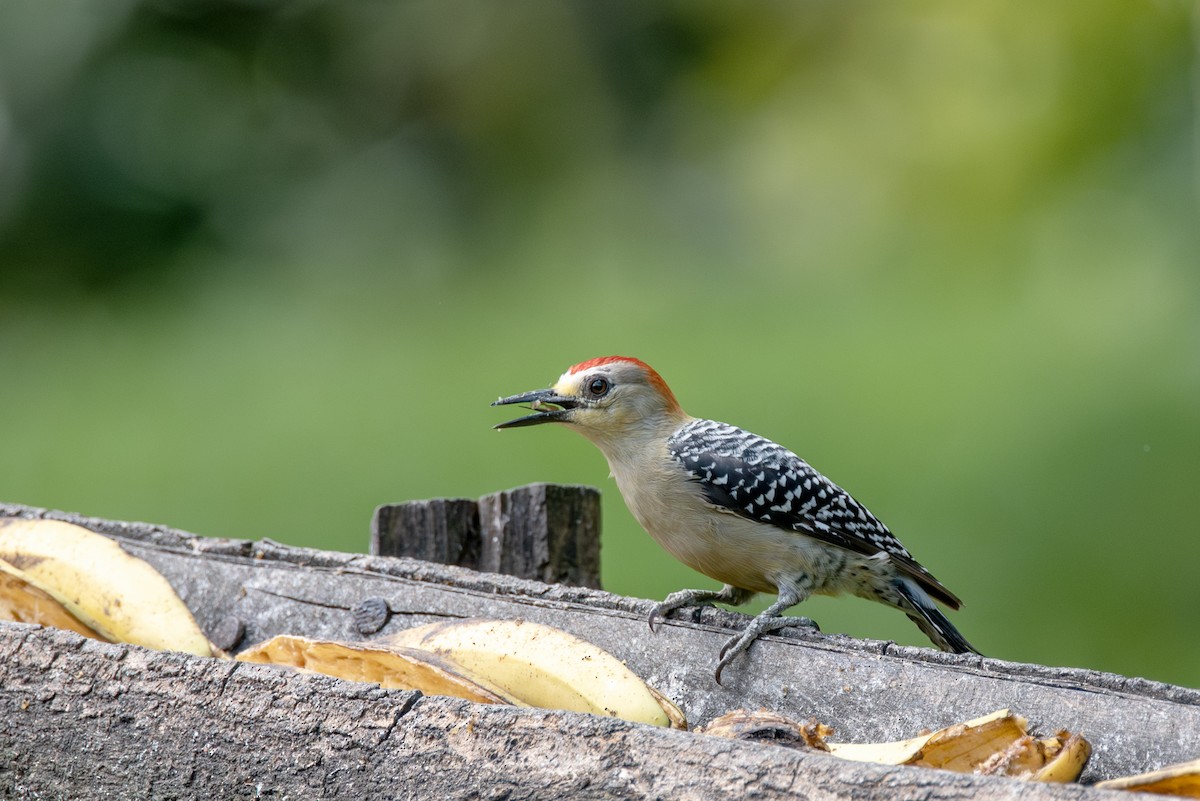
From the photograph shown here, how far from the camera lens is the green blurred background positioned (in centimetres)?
643

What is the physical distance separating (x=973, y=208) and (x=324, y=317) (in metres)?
4.38

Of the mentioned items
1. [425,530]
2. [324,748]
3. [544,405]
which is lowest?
[324,748]

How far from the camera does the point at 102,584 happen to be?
2.88 metres

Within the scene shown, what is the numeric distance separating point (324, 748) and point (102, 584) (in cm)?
127

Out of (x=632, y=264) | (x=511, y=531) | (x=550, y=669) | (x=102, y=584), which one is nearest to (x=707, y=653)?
(x=550, y=669)

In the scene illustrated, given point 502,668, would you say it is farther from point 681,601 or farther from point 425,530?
point 425,530

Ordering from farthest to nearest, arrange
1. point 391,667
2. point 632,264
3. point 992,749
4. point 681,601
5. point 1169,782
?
point 632,264 → point 681,601 → point 391,667 → point 992,749 → point 1169,782

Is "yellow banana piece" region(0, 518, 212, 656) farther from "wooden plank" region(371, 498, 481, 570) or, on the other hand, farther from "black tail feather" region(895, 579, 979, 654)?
"black tail feather" region(895, 579, 979, 654)

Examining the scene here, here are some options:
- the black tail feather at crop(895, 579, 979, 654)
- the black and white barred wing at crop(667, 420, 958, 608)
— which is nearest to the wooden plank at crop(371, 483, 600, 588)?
the black and white barred wing at crop(667, 420, 958, 608)

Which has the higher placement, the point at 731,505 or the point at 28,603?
the point at 731,505

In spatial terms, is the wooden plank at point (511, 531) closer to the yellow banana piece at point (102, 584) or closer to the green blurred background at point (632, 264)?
the yellow banana piece at point (102, 584)

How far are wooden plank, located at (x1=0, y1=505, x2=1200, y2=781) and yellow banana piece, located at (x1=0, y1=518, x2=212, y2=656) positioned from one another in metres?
0.20

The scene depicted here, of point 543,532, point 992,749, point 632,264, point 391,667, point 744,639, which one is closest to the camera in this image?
point 992,749

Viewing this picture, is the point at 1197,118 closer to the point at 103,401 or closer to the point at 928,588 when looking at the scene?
the point at 928,588
